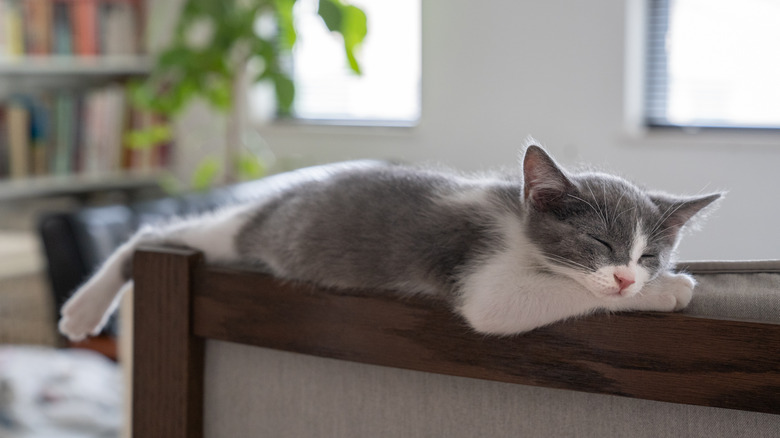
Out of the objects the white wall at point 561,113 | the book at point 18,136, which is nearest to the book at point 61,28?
the book at point 18,136

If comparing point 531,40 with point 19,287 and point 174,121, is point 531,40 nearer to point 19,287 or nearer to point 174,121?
point 174,121

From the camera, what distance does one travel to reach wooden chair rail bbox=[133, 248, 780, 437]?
0.74 meters

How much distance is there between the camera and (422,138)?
3357mm

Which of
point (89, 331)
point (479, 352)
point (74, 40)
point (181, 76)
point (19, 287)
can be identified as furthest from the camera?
point (74, 40)

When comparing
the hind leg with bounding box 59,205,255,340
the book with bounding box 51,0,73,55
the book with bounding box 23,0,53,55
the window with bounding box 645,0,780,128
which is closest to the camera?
the hind leg with bounding box 59,205,255,340

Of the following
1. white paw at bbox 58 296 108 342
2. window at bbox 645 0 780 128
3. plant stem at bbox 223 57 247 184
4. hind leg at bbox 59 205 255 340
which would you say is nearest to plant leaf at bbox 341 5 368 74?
plant stem at bbox 223 57 247 184

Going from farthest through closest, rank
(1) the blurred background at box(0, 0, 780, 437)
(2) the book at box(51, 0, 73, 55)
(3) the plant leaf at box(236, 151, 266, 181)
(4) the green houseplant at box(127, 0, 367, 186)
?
(2) the book at box(51, 0, 73, 55), (3) the plant leaf at box(236, 151, 266, 181), (4) the green houseplant at box(127, 0, 367, 186), (1) the blurred background at box(0, 0, 780, 437)

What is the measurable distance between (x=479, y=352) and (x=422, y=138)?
2.56 metres

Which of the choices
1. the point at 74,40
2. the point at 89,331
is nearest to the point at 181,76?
the point at 74,40

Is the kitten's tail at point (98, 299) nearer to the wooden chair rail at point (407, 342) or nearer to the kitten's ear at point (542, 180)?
the wooden chair rail at point (407, 342)

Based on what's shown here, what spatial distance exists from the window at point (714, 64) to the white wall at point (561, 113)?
14cm

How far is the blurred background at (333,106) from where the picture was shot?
2.62 meters

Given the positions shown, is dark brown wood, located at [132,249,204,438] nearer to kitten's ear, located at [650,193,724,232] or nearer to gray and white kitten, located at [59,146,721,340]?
gray and white kitten, located at [59,146,721,340]

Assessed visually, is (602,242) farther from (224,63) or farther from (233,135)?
(233,135)
